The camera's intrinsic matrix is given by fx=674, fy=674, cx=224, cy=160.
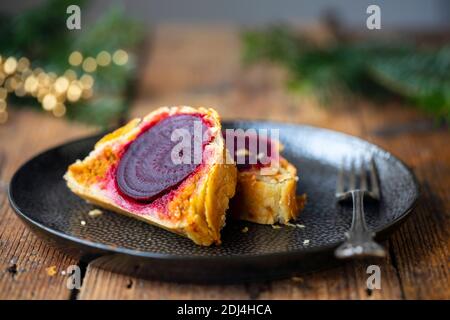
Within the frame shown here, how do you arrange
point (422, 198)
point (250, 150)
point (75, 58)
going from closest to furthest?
point (250, 150)
point (422, 198)
point (75, 58)

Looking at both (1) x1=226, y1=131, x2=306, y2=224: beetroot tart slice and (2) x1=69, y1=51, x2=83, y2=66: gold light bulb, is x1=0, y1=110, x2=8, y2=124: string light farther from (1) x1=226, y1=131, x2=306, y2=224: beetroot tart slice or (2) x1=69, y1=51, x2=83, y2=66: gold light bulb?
(1) x1=226, y1=131, x2=306, y2=224: beetroot tart slice

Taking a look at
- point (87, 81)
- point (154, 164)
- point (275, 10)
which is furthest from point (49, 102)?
point (275, 10)

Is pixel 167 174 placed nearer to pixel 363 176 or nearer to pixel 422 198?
pixel 363 176

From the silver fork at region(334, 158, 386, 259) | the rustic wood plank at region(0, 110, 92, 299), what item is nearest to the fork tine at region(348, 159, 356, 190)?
the silver fork at region(334, 158, 386, 259)

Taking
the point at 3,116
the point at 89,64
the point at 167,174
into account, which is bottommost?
the point at 3,116

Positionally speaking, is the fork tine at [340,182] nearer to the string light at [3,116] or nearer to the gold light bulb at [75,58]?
the gold light bulb at [75,58]

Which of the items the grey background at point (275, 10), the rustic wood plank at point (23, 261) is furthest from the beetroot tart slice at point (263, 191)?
the grey background at point (275, 10)

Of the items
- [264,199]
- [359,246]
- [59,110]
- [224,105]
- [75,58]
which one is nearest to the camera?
[359,246]
